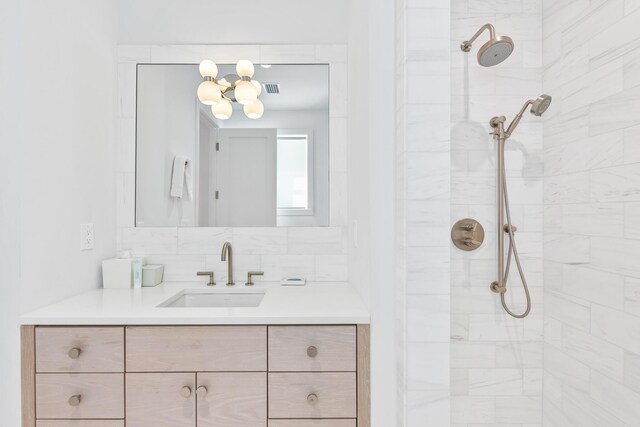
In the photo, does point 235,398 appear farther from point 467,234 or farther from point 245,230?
point 467,234

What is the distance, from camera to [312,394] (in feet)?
4.35

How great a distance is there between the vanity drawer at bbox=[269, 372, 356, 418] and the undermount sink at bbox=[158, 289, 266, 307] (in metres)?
0.53

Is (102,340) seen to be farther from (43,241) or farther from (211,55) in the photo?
(211,55)

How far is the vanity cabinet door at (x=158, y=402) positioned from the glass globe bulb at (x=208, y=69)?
1.41 m

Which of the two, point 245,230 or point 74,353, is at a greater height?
point 245,230

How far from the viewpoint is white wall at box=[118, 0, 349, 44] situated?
1990 mm

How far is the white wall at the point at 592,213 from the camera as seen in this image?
112 cm

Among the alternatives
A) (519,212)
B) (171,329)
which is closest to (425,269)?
(519,212)

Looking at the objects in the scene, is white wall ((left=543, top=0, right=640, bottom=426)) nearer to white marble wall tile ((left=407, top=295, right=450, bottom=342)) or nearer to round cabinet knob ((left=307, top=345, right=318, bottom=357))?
white marble wall tile ((left=407, top=295, right=450, bottom=342))

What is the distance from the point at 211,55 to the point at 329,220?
105 centimetres

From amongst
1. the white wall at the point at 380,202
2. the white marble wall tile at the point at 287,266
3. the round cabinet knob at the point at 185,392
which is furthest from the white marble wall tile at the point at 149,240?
the white wall at the point at 380,202

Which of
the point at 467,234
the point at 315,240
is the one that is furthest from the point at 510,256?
the point at 315,240

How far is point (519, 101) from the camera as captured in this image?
151 centimetres

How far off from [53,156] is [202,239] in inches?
29.0
